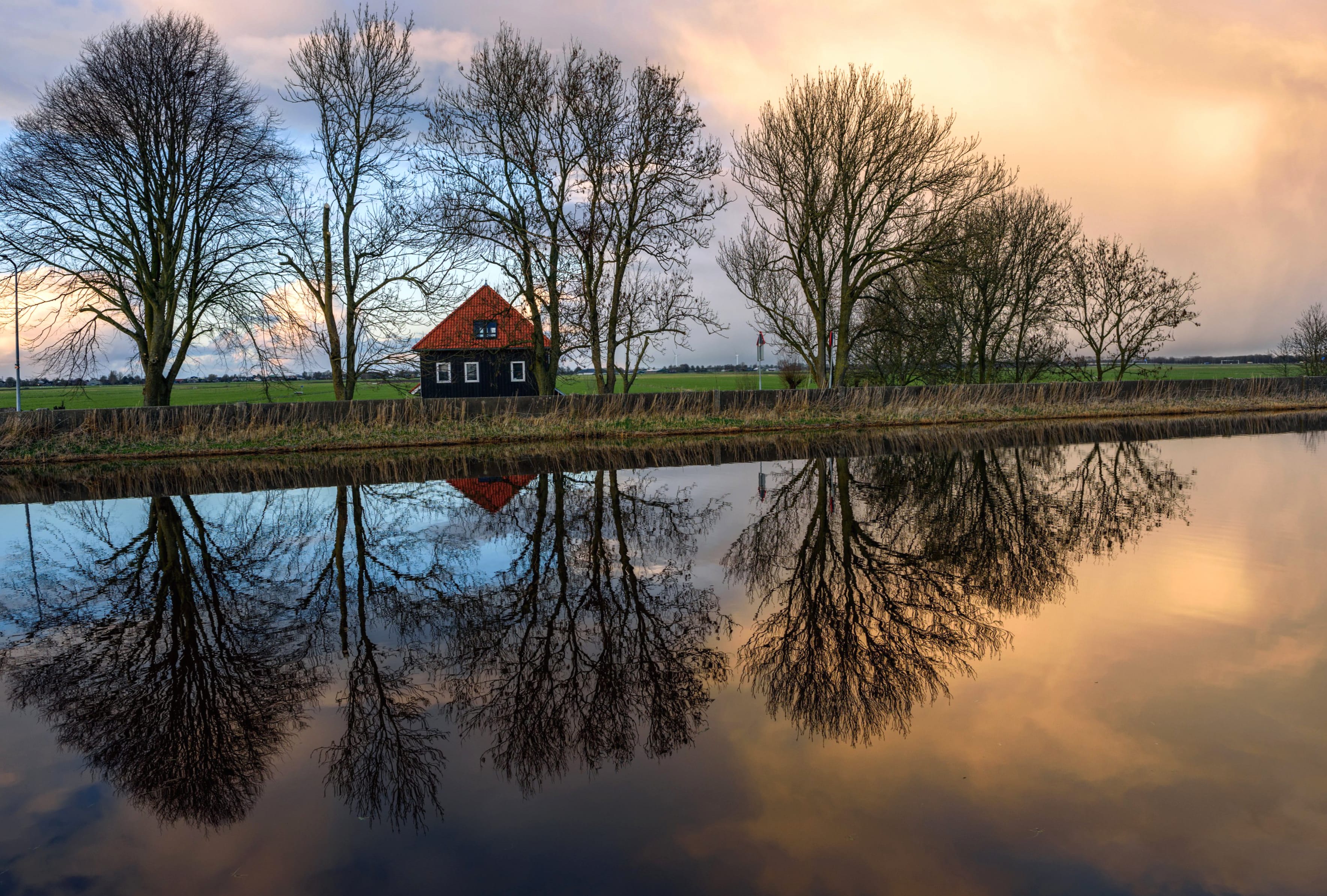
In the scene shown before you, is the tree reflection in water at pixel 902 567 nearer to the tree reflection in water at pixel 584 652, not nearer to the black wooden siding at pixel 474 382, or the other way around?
the tree reflection in water at pixel 584 652

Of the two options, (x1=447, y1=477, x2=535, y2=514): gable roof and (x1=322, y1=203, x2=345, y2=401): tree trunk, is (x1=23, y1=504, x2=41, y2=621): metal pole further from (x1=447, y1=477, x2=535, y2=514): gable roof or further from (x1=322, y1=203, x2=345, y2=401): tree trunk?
(x1=322, y1=203, x2=345, y2=401): tree trunk

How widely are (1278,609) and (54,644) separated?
9.50 m

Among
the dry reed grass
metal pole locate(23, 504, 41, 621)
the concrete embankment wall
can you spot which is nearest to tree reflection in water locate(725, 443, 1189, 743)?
the dry reed grass

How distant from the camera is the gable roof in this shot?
40.0 feet

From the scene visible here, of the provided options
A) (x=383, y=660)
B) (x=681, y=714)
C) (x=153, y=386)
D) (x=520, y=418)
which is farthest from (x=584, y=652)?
(x=153, y=386)

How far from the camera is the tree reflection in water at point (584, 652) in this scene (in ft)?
13.9

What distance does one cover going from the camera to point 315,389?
8400 cm

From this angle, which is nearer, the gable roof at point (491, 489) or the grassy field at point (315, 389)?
the gable roof at point (491, 489)

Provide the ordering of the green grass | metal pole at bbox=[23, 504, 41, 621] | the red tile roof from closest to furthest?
metal pole at bbox=[23, 504, 41, 621] < the red tile roof < the green grass

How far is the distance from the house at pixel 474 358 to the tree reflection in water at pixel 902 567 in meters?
31.9

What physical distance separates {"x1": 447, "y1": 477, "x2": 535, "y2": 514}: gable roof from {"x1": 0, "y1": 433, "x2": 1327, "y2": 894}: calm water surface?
2.84m

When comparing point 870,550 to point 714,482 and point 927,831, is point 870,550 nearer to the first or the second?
point 927,831

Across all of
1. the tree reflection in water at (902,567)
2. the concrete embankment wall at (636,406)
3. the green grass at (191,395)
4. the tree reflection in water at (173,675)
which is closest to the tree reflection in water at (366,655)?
the tree reflection in water at (173,675)

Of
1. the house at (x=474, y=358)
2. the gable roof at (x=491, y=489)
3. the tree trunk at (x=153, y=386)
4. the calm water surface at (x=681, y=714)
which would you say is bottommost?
the calm water surface at (x=681, y=714)
